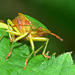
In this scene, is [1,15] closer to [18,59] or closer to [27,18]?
[27,18]

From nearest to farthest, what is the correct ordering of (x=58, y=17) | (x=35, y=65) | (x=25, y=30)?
(x=35, y=65), (x=25, y=30), (x=58, y=17)

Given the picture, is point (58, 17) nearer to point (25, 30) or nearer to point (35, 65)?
point (25, 30)

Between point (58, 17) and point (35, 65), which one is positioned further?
point (58, 17)

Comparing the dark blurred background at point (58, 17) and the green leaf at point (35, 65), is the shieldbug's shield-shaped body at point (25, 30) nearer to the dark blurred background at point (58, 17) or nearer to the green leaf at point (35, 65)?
the green leaf at point (35, 65)

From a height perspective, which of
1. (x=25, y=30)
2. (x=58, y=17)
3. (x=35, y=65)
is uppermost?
(x=25, y=30)

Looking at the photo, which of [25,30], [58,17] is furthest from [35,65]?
[58,17]

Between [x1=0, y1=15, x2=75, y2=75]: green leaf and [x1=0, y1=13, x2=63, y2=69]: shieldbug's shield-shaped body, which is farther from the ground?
[x1=0, y1=13, x2=63, y2=69]: shieldbug's shield-shaped body

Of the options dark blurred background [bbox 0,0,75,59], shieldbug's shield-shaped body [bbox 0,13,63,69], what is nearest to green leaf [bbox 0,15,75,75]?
shieldbug's shield-shaped body [bbox 0,13,63,69]

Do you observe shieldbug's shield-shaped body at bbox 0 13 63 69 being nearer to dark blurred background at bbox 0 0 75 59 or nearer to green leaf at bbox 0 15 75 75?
green leaf at bbox 0 15 75 75

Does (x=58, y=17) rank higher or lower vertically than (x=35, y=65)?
higher

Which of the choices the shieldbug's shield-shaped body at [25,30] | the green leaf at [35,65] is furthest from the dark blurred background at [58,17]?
the green leaf at [35,65]

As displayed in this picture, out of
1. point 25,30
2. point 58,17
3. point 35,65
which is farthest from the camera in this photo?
point 58,17
